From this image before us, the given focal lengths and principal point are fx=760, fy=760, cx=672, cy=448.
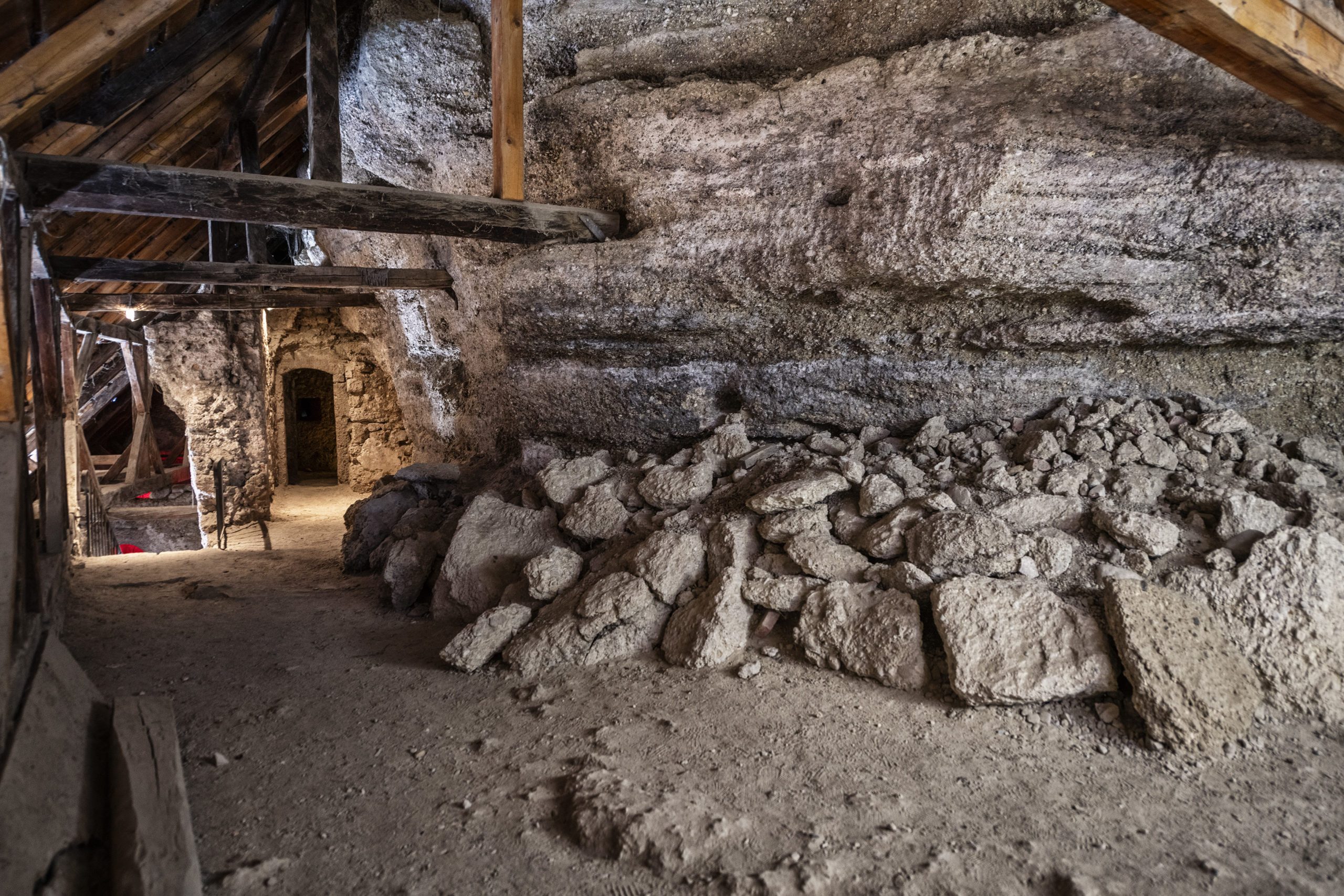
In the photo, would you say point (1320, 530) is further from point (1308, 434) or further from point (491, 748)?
point (491, 748)

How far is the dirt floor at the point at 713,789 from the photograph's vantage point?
218 centimetres

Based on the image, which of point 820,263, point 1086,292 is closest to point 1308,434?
point 1086,292

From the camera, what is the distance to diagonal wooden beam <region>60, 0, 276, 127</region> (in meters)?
3.80

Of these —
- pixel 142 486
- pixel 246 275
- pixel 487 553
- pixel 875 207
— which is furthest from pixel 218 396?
pixel 875 207

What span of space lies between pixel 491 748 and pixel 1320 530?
3419 mm

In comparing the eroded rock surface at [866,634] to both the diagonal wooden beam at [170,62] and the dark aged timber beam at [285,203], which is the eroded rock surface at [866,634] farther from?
the diagonal wooden beam at [170,62]

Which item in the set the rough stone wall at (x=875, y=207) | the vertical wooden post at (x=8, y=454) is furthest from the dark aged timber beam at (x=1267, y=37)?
the vertical wooden post at (x=8, y=454)

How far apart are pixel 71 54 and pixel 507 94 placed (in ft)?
6.11

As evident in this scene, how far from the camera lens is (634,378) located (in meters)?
5.21

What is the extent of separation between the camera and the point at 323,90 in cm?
442

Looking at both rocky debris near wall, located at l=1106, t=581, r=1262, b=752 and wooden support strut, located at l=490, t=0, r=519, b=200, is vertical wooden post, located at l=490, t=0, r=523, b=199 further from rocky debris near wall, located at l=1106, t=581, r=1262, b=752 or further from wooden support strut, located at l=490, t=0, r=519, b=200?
rocky debris near wall, located at l=1106, t=581, r=1262, b=752

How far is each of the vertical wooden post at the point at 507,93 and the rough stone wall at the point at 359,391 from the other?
863 cm

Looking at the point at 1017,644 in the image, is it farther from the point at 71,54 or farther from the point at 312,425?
the point at 312,425

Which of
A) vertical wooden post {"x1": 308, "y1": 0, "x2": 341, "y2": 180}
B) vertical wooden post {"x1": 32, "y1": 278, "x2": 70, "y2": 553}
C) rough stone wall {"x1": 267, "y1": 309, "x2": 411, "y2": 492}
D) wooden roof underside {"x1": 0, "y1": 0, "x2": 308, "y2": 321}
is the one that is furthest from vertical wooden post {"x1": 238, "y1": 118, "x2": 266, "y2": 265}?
rough stone wall {"x1": 267, "y1": 309, "x2": 411, "y2": 492}
